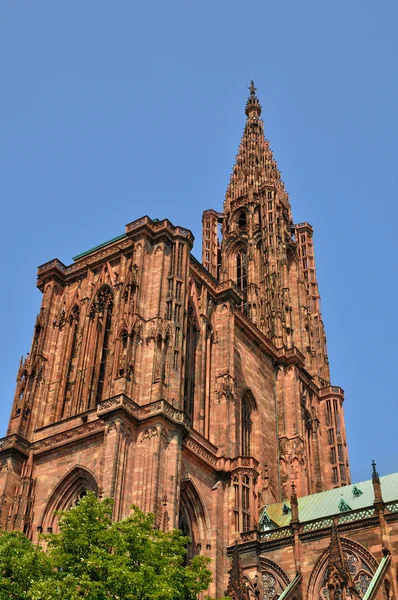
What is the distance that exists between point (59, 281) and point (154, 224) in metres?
6.14

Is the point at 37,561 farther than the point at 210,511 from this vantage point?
No

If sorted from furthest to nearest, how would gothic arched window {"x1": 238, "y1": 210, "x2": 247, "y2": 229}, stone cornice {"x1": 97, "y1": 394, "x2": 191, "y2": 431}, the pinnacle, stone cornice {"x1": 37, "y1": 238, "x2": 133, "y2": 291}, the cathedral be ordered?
the pinnacle → gothic arched window {"x1": 238, "y1": 210, "x2": 247, "y2": 229} → stone cornice {"x1": 37, "y1": 238, "x2": 133, "y2": 291} → stone cornice {"x1": 97, "y1": 394, "x2": 191, "y2": 431} → the cathedral

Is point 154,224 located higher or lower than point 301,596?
higher

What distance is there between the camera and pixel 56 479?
32.8 meters

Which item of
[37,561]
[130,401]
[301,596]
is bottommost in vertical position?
[37,561]

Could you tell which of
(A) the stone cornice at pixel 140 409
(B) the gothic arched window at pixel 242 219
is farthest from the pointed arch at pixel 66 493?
(B) the gothic arched window at pixel 242 219

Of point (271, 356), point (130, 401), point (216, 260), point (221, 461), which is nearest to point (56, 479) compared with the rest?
point (130, 401)

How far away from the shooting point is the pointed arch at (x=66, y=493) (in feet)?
106

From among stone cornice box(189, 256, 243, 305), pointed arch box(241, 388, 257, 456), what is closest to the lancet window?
pointed arch box(241, 388, 257, 456)

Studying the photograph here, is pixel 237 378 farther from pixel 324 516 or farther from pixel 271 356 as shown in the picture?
pixel 324 516

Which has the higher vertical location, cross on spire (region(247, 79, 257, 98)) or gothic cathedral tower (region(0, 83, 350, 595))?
cross on spire (region(247, 79, 257, 98))

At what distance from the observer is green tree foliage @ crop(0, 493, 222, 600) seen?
67.8 feet

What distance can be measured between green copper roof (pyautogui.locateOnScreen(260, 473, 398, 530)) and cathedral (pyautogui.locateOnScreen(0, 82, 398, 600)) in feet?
0.33

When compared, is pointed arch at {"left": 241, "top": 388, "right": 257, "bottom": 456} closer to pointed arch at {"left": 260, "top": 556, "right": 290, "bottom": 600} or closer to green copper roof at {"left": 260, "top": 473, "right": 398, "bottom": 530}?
green copper roof at {"left": 260, "top": 473, "right": 398, "bottom": 530}
